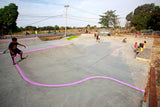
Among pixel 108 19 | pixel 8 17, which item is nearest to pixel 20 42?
pixel 8 17

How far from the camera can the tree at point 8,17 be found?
1833 centimetres

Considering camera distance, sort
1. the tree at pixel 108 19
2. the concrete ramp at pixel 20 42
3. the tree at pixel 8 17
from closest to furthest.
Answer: the concrete ramp at pixel 20 42 → the tree at pixel 8 17 → the tree at pixel 108 19

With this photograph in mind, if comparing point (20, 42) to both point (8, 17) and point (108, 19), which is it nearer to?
point (8, 17)

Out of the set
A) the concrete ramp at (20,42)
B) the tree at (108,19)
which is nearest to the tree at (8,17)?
the concrete ramp at (20,42)

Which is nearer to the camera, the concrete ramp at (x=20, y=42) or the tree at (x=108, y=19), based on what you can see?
the concrete ramp at (x=20, y=42)

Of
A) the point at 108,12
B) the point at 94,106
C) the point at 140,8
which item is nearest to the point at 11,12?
the point at 94,106

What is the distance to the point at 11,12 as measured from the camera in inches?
751

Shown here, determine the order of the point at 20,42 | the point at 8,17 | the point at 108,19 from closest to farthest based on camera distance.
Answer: the point at 20,42 < the point at 8,17 < the point at 108,19

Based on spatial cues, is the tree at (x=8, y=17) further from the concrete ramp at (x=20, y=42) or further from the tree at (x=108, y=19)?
the tree at (x=108, y=19)

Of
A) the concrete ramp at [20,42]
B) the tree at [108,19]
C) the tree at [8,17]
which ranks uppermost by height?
the tree at [108,19]

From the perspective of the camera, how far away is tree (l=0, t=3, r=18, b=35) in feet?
60.1

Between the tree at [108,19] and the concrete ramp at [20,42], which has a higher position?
the tree at [108,19]

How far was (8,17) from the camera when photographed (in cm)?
1870

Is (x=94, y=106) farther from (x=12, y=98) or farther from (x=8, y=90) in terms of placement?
(x=8, y=90)
